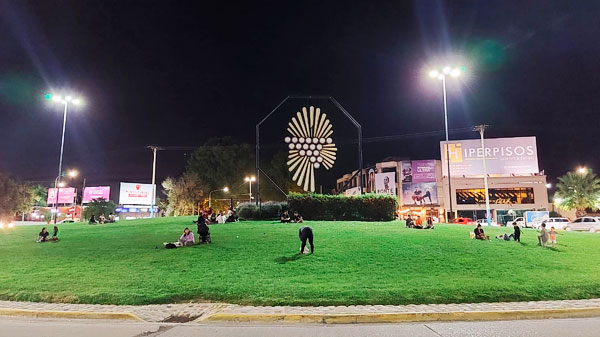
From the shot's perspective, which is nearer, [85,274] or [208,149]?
[85,274]

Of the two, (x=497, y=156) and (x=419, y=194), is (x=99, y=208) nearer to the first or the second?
(x=419, y=194)

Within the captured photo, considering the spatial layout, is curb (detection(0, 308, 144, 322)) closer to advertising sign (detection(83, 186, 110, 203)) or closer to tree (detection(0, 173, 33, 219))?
tree (detection(0, 173, 33, 219))

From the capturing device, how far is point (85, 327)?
802 centimetres

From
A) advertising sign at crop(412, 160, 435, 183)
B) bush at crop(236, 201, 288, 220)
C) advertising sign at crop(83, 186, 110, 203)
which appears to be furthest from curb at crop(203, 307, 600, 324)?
advertising sign at crop(83, 186, 110, 203)

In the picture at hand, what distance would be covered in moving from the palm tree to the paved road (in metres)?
63.3

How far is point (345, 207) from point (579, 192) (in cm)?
5094

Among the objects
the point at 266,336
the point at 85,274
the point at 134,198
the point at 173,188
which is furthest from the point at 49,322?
the point at 134,198

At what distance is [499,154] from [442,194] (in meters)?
13.1

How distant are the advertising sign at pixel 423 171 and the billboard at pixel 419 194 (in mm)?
959

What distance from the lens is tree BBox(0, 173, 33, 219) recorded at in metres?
59.1

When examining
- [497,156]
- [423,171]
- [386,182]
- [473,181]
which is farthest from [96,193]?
[497,156]

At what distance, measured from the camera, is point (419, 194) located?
7281 cm

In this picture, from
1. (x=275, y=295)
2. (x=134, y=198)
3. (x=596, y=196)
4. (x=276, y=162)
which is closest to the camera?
(x=275, y=295)

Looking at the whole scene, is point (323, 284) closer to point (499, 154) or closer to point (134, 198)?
point (499, 154)
